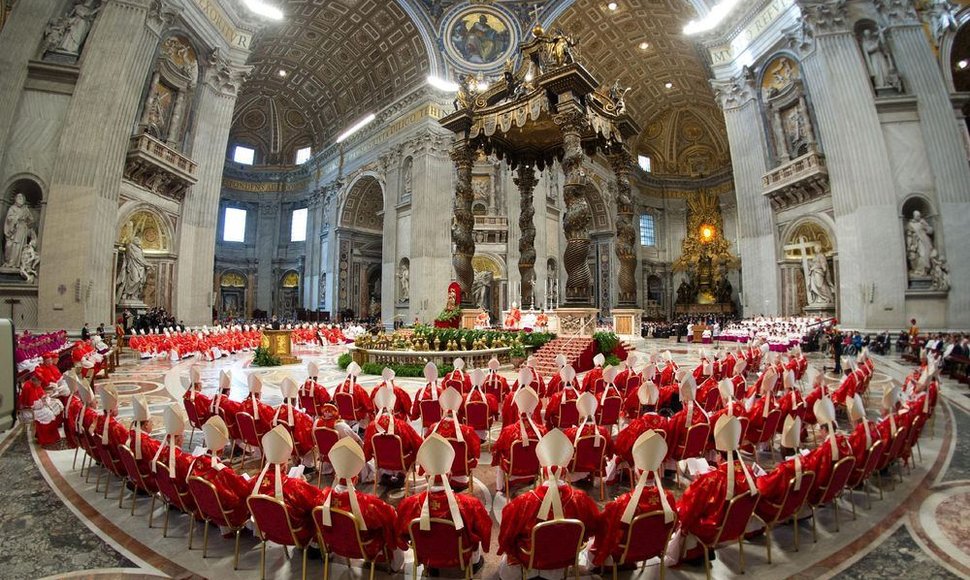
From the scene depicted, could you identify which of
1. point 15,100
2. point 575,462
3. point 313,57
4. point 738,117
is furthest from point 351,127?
point 575,462

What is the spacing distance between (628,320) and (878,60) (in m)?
13.9

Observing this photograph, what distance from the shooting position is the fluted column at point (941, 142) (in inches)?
555

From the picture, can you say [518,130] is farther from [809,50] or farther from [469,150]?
[809,50]

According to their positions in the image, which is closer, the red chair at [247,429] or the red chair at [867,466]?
the red chair at [867,466]

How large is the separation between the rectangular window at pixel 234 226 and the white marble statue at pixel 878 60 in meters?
39.5

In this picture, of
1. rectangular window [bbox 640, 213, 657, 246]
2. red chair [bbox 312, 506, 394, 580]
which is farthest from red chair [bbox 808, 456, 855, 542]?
rectangular window [bbox 640, 213, 657, 246]

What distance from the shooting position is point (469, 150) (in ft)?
43.9

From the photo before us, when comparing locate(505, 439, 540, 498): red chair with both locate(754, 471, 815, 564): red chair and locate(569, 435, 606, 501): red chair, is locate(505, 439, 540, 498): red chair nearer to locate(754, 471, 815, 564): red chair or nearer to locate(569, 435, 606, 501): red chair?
locate(569, 435, 606, 501): red chair

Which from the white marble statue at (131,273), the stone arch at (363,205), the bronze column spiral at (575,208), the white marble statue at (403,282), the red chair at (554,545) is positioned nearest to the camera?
the red chair at (554,545)

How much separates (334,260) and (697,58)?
27.0 m

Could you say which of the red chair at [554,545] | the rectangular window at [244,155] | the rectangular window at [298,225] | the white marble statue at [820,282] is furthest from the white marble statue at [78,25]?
the white marble statue at [820,282]

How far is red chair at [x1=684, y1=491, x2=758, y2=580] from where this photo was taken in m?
2.41

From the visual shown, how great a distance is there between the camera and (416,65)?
25.7 meters

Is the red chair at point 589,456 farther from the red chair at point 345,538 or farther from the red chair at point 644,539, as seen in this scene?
the red chair at point 345,538
